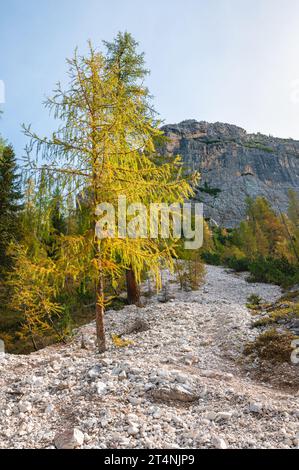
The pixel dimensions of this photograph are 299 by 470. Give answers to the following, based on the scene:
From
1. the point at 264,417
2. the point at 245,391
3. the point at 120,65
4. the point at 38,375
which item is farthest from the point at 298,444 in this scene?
the point at 120,65

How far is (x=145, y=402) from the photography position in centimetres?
459

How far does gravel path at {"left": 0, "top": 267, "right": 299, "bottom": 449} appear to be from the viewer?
3.64m

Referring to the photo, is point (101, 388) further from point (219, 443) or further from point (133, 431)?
point (219, 443)

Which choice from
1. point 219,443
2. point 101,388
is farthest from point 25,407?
point 219,443

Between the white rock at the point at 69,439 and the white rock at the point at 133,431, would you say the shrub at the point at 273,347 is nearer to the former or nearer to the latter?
the white rock at the point at 133,431

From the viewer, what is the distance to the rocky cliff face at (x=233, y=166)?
84312 millimetres

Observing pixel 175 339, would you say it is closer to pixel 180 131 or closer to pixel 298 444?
pixel 298 444

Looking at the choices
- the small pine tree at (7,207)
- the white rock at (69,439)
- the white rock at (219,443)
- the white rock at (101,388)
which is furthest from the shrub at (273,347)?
the small pine tree at (7,207)

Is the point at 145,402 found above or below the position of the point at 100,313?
below

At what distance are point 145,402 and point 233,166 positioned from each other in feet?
337

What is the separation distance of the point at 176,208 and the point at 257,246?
34.5 metres

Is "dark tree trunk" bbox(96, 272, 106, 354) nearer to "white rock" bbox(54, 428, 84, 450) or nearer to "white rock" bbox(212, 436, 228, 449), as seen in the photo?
"white rock" bbox(54, 428, 84, 450)

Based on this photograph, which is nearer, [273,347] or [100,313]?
[273,347]

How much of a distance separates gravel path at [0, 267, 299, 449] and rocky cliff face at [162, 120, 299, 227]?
7399cm
